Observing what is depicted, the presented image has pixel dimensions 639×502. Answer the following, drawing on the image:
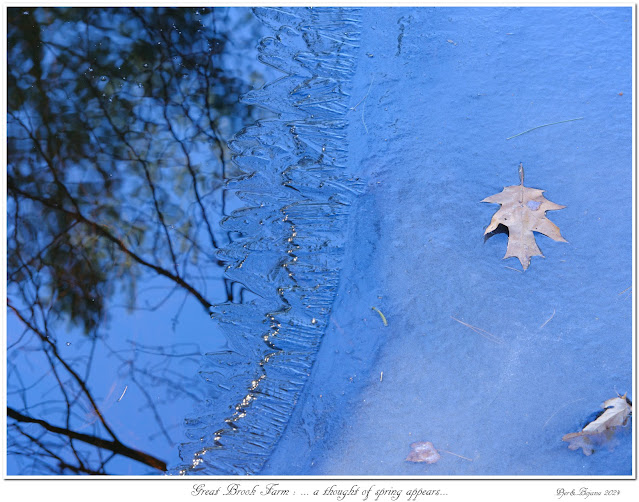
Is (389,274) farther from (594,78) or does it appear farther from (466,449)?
(594,78)

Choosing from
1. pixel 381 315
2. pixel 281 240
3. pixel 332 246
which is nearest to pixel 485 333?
pixel 381 315

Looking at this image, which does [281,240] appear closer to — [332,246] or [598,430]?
[332,246]

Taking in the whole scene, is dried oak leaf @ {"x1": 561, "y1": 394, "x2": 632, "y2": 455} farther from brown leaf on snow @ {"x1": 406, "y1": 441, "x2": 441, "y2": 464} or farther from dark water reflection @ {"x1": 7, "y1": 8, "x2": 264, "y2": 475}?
dark water reflection @ {"x1": 7, "y1": 8, "x2": 264, "y2": 475}

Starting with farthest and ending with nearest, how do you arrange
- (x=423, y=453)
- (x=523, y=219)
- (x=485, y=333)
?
(x=523, y=219), (x=485, y=333), (x=423, y=453)

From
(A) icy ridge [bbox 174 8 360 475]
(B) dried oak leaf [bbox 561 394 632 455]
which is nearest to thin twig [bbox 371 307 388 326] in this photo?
(A) icy ridge [bbox 174 8 360 475]

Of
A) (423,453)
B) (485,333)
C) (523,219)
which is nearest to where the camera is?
(423,453)

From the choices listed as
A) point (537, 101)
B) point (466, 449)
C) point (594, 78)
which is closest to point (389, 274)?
point (466, 449)
